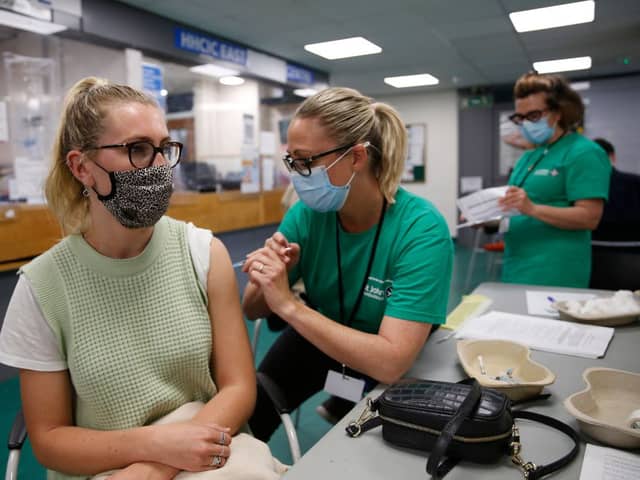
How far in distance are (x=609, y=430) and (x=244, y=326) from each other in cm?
82

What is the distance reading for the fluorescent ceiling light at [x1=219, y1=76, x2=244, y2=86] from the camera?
5246 millimetres

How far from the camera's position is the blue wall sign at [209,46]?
438 centimetres

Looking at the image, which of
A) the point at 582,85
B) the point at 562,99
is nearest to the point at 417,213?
the point at 562,99

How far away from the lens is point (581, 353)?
1305 millimetres

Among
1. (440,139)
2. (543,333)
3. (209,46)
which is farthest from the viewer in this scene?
(440,139)

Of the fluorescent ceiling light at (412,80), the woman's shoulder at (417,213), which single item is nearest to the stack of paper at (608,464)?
the woman's shoulder at (417,213)

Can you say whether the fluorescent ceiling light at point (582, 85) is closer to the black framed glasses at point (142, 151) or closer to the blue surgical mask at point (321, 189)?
the blue surgical mask at point (321, 189)

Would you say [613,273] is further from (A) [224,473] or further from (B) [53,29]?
(B) [53,29]

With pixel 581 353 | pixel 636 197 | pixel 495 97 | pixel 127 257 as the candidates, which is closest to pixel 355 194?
pixel 127 257

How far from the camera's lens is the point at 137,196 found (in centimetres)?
114

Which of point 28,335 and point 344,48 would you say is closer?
point 28,335

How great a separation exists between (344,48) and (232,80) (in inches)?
49.8

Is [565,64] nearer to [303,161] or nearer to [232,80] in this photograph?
[232,80]

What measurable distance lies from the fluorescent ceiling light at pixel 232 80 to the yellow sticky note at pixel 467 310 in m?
4.19
